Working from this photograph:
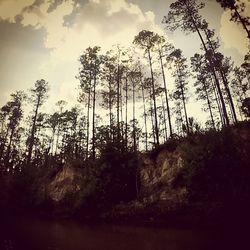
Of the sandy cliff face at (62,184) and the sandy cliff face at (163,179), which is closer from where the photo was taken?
the sandy cliff face at (163,179)

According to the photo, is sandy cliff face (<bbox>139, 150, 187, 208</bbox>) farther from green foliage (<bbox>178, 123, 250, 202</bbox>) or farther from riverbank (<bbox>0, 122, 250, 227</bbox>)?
green foliage (<bbox>178, 123, 250, 202</bbox>)

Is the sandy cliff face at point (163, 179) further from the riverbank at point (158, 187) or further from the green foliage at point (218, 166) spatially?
the green foliage at point (218, 166)

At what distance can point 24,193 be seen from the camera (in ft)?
88.7

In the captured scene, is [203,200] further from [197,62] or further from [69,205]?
[197,62]

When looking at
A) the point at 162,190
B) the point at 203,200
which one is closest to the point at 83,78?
the point at 162,190

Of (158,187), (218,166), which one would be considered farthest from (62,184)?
(218,166)

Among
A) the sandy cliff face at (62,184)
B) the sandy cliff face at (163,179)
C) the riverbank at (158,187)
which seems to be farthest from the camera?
the sandy cliff face at (62,184)

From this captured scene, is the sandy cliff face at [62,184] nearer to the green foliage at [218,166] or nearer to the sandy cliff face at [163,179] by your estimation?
the sandy cliff face at [163,179]

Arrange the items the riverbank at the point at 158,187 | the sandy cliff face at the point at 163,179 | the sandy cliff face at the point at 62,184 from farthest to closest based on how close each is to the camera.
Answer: the sandy cliff face at the point at 62,184
the sandy cliff face at the point at 163,179
the riverbank at the point at 158,187

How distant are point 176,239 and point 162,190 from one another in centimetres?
989

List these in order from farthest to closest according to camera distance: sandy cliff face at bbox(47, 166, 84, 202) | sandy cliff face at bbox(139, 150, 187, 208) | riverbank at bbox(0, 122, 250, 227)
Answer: sandy cliff face at bbox(47, 166, 84, 202) → sandy cliff face at bbox(139, 150, 187, 208) → riverbank at bbox(0, 122, 250, 227)

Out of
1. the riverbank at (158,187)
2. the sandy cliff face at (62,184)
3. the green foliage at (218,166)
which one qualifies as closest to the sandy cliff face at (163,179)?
the riverbank at (158,187)

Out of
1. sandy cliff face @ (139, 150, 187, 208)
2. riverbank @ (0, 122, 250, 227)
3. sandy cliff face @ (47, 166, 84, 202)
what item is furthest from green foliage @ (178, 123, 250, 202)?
sandy cliff face @ (47, 166, 84, 202)

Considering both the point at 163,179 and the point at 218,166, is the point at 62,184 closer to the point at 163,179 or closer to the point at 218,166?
the point at 163,179
